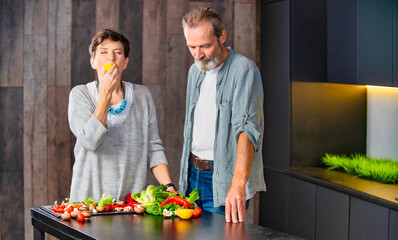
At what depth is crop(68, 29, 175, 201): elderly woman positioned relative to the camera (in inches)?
121

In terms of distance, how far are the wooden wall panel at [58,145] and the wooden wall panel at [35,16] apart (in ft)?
1.53

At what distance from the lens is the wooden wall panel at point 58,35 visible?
4598mm

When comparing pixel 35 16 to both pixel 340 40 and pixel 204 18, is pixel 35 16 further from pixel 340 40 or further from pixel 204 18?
pixel 340 40

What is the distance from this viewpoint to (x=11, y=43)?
14.9 ft

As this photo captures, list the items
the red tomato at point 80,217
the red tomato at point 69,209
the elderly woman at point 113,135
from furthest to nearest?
the elderly woman at point 113,135
the red tomato at point 69,209
the red tomato at point 80,217

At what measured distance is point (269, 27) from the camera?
4801 millimetres

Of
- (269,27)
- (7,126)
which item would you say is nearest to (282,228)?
(269,27)

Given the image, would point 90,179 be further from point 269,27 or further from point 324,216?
point 269,27

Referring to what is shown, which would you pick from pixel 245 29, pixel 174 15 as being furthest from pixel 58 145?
pixel 245 29

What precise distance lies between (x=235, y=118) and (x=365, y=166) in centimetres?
157

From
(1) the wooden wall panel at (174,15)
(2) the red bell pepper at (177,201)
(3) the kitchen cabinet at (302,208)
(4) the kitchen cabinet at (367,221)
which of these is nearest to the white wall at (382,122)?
(3) the kitchen cabinet at (302,208)

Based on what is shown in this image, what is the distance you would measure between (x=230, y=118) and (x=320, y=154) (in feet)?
6.24

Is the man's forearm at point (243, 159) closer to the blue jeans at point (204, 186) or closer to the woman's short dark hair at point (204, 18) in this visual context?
the blue jeans at point (204, 186)

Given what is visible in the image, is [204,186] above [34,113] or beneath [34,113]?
beneath
